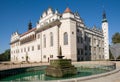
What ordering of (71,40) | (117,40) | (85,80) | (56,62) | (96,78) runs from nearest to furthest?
(85,80) → (96,78) → (56,62) → (71,40) → (117,40)

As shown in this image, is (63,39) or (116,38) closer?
(63,39)

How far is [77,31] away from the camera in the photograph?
46844mm

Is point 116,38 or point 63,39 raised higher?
point 116,38

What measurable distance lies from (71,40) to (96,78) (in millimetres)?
28708

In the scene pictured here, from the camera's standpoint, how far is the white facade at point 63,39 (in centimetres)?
4209

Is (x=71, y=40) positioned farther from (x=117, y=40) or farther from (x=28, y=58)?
(x=117, y=40)

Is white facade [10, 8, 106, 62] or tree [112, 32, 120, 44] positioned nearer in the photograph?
white facade [10, 8, 106, 62]

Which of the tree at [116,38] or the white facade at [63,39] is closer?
the white facade at [63,39]

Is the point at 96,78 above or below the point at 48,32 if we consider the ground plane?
below

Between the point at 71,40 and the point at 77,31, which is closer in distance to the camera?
the point at 71,40

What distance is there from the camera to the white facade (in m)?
42.1

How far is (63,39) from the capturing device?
43.1m

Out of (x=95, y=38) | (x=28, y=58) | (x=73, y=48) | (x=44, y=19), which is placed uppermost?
(x=44, y=19)

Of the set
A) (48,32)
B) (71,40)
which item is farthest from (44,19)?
(71,40)
